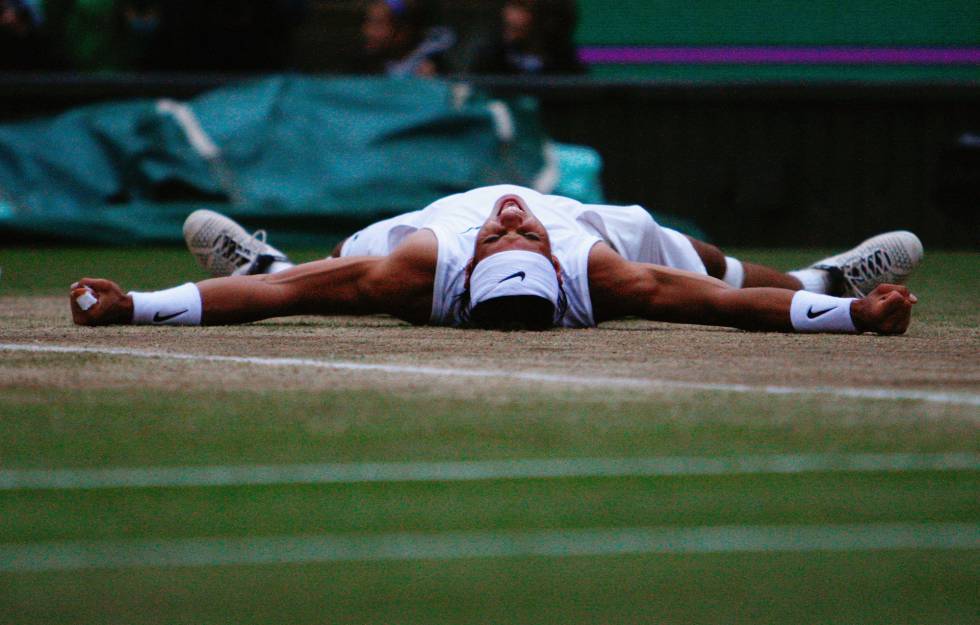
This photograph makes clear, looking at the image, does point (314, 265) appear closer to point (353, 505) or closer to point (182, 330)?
point (182, 330)

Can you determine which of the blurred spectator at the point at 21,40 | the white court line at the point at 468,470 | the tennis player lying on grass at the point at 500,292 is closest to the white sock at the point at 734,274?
the tennis player lying on grass at the point at 500,292

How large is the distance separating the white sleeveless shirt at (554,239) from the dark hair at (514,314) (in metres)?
0.08

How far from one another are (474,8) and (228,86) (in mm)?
3594

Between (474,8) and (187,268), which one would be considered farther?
(474,8)

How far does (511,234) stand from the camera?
188 inches

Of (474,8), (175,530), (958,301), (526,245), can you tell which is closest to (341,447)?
(175,530)

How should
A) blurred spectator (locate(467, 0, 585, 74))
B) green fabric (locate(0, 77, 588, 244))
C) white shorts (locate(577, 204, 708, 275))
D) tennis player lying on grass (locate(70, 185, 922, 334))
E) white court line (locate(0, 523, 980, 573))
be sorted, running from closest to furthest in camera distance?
white court line (locate(0, 523, 980, 573)), tennis player lying on grass (locate(70, 185, 922, 334)), white shorts (locate(577, 204, 708, 275)), green fabric (locate(0, 77, 588, 244)), blurred spectator (locate(467, 0, 585, 74))

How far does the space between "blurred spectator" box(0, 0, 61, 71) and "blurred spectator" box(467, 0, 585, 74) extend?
10.4 feet

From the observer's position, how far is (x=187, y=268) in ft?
28.0

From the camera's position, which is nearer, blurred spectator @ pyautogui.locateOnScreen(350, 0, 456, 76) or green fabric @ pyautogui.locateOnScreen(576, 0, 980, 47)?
blurred spectator @ pyautogui.locateOnScreen(350, 0, 456, 76)

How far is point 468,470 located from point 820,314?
234 cm

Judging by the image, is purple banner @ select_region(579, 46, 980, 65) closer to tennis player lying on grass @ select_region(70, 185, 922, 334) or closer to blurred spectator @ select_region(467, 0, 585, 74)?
blurred spectator @ select_region(467, 0, 585, 74)

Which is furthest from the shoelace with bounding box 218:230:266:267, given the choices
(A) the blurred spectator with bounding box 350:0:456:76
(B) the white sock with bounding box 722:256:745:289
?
(A) the blurred spectator with bounding box 350:0:456:76

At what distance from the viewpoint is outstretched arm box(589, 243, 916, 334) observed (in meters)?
4.74
